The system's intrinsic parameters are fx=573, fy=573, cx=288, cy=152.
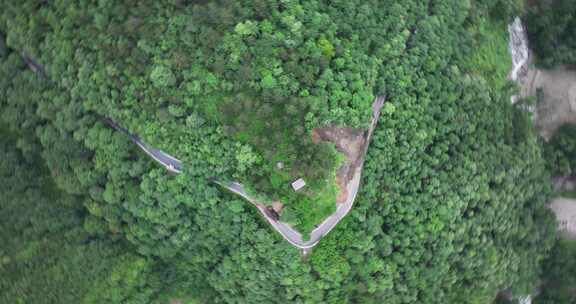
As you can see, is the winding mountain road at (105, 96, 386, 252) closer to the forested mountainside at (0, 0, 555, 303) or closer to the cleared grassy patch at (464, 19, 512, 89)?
the forested mountainside at (0, 0, 555, 303)

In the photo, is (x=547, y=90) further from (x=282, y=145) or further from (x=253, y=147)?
(x=253, y=147)

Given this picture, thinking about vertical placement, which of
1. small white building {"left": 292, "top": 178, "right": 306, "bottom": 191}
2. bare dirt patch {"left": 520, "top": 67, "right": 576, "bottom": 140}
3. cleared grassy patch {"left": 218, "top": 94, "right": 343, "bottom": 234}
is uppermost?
cleared grassy patch {"left": 218, "top": 94, "right": 343, "bottom": 234}

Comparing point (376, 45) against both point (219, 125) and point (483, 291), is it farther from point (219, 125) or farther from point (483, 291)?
point (483, 291)

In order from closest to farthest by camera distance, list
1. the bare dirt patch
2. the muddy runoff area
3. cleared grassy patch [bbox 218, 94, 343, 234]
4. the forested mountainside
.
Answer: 1. cleared grassy patch [bbox 218, 94, 343, 234]
2. the forested mountainside
3. the muddy runoff area
4. the bare dirt patch

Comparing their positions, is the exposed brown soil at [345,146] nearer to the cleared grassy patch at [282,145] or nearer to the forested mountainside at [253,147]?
the forested mountainside at [253,147]

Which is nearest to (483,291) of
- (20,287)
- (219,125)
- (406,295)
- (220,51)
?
(406,295)

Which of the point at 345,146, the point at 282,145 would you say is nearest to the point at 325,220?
the point at 345,146

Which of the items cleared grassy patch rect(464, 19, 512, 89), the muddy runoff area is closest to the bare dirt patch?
the muddy runoff area
